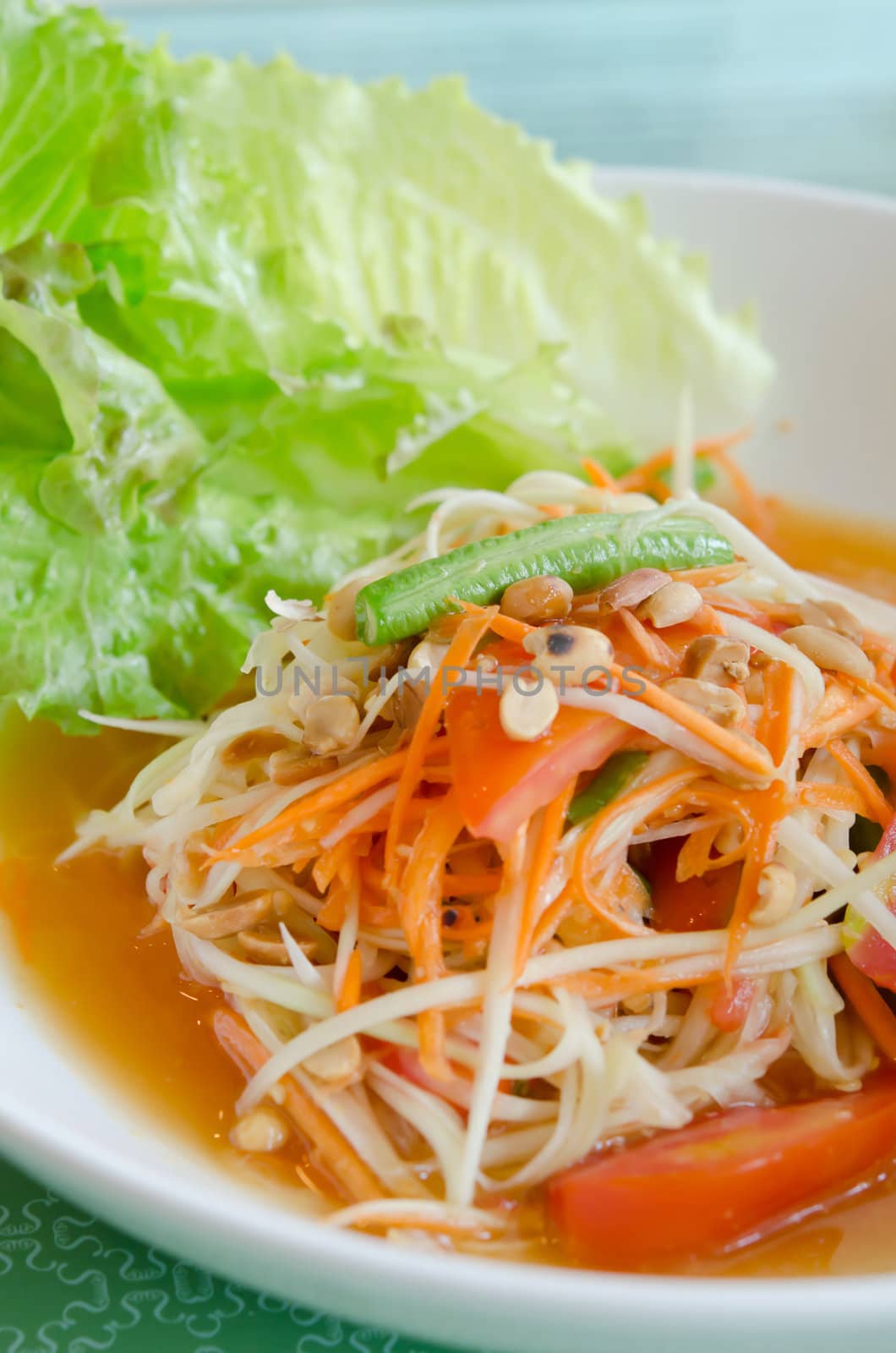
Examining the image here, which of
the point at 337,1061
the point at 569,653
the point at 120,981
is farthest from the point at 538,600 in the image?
the point at 120,981

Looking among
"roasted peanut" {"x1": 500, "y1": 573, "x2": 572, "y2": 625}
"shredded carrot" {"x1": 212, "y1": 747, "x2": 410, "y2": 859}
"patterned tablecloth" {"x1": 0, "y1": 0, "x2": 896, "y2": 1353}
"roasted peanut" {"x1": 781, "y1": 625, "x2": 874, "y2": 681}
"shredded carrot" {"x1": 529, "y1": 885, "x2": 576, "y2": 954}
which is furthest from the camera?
"patterned tablecloth" {"x1": 0, "y1": 0, "x2": 896, "y2": 1353}

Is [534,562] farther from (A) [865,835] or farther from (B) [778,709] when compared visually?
(A) [865,835]

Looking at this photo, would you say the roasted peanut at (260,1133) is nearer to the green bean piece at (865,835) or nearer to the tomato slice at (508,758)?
the tomato slice at (508,758)

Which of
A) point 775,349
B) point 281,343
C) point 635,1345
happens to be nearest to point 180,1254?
point 635,1345

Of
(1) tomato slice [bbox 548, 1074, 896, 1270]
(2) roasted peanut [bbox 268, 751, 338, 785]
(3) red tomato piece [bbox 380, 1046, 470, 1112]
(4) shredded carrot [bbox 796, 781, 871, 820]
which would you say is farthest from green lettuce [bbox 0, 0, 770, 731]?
(1) tomato slice [bbox 548, 1074, 896, 1270]

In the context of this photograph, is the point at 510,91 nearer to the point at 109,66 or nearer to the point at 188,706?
the point at 109,66

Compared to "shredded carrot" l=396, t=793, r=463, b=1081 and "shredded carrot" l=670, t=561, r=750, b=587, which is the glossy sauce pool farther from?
"shredded carrot" l=670, t=561, r=750, b=587

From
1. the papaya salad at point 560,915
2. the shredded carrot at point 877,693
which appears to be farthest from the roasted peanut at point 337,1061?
the shredded carrot at point 877,693
